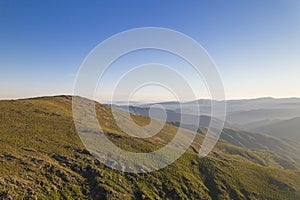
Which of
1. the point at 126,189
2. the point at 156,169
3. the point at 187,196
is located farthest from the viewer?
the point at 156,169

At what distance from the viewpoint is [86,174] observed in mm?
46344

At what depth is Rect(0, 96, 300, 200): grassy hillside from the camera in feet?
128

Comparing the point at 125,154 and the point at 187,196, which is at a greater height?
the point at 125,154

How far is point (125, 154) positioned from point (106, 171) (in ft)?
39.6

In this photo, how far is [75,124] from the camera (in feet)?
259

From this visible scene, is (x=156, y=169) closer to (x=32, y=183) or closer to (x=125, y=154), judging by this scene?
(x=125, y=154)

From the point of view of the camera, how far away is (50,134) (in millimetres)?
62125

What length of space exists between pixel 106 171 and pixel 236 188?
3769 centimetres

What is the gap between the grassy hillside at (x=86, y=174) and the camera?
38875 mm

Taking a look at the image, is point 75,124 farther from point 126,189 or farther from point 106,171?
point 126,189

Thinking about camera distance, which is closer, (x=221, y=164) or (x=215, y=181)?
(x=215, y=181)

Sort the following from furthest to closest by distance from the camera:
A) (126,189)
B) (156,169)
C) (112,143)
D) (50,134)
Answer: (112,143)
(50,134)
(156,169)
(126,189)

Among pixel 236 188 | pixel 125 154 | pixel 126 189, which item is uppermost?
pixel 125 154

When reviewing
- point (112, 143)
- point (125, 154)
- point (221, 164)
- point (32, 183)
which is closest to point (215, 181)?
point (221, 164)
